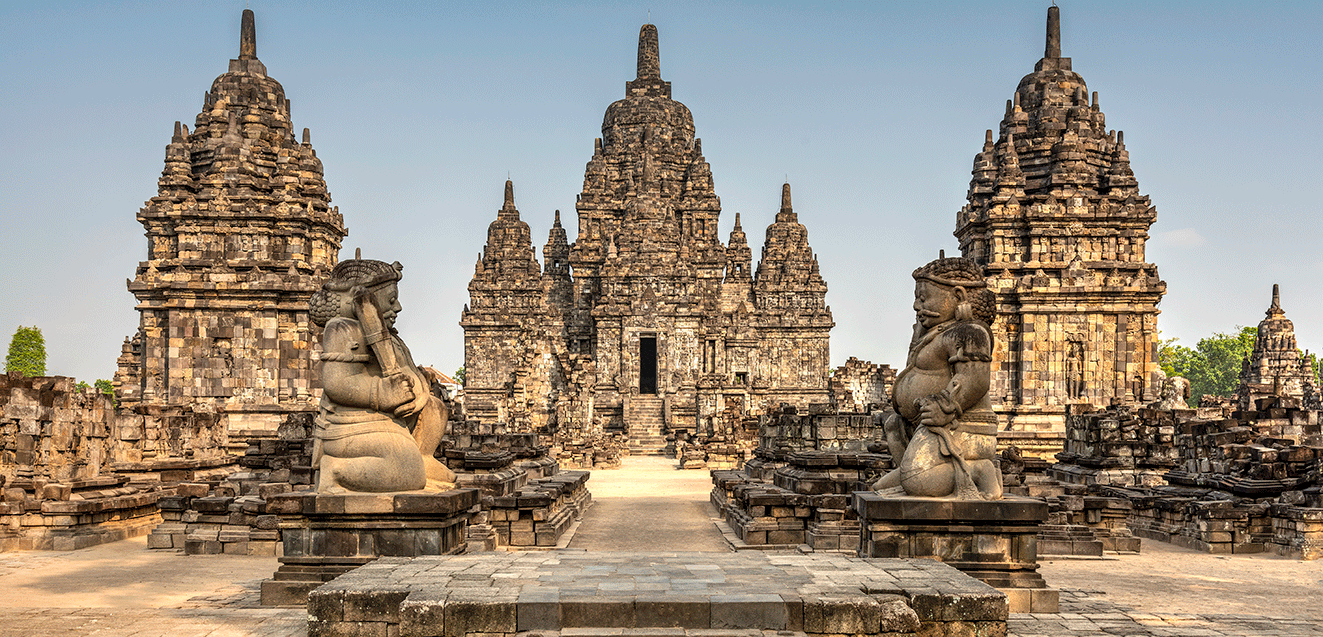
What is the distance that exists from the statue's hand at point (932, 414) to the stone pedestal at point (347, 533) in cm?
312

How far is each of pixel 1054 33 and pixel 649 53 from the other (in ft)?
106

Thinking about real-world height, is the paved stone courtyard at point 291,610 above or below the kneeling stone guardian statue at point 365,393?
below

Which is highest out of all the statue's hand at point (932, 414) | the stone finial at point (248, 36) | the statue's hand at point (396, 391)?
the stone finial at point (248, 36)

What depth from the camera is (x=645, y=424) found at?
133ft

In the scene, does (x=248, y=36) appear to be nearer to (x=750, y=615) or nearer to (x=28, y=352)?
(x=750, y=615)

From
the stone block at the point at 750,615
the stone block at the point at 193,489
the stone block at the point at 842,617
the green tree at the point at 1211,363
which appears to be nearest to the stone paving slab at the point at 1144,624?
the stone block at the point at 842,617

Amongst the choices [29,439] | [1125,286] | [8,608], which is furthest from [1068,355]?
[8,608]

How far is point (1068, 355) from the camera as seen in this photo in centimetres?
2416

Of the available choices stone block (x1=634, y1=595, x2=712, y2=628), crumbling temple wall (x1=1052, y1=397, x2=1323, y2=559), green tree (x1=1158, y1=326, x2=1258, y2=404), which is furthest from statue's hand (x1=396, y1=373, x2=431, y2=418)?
green tree (x1=1158, y1=326, x2=1258, y2=404)

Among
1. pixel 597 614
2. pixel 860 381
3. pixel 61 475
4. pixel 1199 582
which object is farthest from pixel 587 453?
pixel 597 614

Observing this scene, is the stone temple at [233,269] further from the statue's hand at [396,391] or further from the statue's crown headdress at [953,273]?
the statue's crown headdress at [953,273]

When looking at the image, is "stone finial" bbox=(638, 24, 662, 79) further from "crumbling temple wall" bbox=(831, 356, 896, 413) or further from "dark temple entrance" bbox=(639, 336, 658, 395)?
"crumbling temple wall" bbox=(831, 356, 896, 413)

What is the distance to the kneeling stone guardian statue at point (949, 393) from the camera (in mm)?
7098

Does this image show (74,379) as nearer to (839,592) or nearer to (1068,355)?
(839,592)
